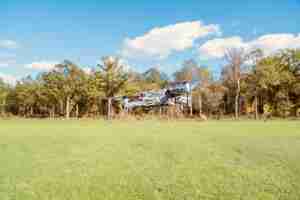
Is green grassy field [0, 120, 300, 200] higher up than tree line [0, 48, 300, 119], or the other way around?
tree line [0, 48, 300, 119]

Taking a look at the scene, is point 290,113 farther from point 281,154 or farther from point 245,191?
point 245,191

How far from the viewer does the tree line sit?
29375 mm

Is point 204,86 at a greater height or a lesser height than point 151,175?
greater

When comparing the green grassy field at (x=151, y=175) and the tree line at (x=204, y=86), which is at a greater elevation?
the tree line at (x=204, y=86)

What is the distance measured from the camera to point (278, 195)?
2.73m

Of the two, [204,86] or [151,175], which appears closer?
[151,175]

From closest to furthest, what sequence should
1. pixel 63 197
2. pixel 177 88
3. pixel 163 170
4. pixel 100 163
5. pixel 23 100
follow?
pixel 63 197
pixel 163 170
pixel 100 163
pixel 177 88
pixel 23 100

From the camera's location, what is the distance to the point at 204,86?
32.7 metres

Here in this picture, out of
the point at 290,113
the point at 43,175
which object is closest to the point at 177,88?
the point at 290,113

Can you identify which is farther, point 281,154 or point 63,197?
point 281,154

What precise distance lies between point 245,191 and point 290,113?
31951 millimetres

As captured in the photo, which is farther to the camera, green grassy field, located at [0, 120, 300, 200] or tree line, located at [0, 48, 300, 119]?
tree line, located at [0, 48, 300, 119]

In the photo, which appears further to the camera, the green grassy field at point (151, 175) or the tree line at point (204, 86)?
the tree line at point (204, 86)

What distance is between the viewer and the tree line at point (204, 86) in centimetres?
2938
